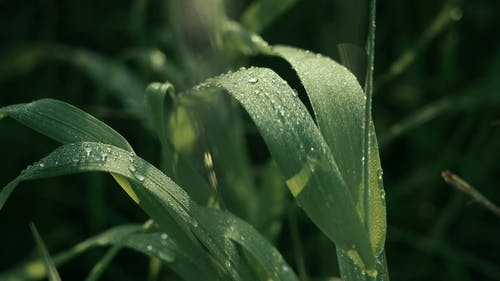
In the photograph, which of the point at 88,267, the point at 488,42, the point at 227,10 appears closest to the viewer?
the point at 227,10

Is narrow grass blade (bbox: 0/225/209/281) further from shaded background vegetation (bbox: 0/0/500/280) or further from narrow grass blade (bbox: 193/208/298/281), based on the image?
shaded background vegetation (bbox: 0/0/500/280)

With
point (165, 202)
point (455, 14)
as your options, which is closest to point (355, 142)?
point (165, 202)

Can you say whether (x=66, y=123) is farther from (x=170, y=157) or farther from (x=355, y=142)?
(x=355, y=142)

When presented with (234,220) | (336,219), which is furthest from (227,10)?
(336,219)

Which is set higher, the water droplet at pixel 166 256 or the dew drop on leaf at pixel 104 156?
the dew drop on leaf at pixel 104 156

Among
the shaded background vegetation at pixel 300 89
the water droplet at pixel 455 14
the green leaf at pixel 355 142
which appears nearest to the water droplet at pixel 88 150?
the green leaf at pixel 355 142

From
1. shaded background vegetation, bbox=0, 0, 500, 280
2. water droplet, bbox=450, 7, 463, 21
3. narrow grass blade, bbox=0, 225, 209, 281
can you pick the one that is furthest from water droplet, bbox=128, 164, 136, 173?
Answer: water droplet, bbox=450, 7, 463, 21

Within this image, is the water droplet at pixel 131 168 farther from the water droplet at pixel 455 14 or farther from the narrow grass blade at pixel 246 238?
the water droplet at pixel 455 14

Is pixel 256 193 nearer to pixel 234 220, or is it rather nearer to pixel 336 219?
pixel 234 220
